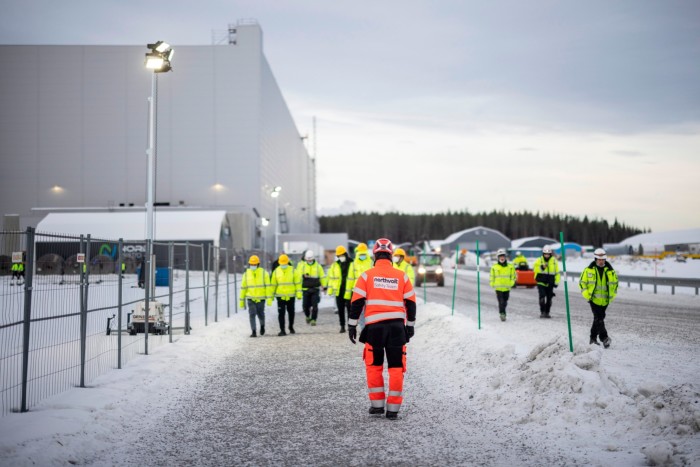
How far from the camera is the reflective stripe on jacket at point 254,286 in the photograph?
592 inches

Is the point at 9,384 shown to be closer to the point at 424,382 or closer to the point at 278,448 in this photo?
the point at 278,448

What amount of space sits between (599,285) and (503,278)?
571 cm

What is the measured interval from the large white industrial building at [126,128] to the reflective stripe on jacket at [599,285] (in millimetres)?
53140

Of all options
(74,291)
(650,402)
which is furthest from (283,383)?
(650,402)

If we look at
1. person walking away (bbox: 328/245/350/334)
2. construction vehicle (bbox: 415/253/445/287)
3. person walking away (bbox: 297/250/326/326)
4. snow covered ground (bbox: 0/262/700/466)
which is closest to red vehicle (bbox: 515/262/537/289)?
construction vehicle (bbox: 415/253/445/287)

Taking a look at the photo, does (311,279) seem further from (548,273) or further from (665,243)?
(665,243)

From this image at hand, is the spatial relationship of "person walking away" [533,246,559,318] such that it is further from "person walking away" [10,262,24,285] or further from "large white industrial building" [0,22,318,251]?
"large white industrial building" [0,22,318,251]

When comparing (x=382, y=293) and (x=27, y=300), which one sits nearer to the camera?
(x=27, y=300)

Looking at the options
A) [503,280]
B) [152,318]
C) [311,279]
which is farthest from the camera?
[503,280]

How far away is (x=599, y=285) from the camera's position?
1183 centimetres

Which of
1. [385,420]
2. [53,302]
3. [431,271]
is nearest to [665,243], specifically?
[431,271]

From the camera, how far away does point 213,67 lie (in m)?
65.1

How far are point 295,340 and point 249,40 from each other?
55656mm

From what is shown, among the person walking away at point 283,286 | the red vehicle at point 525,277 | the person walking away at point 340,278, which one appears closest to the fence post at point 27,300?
the person walking away at point 283,286
